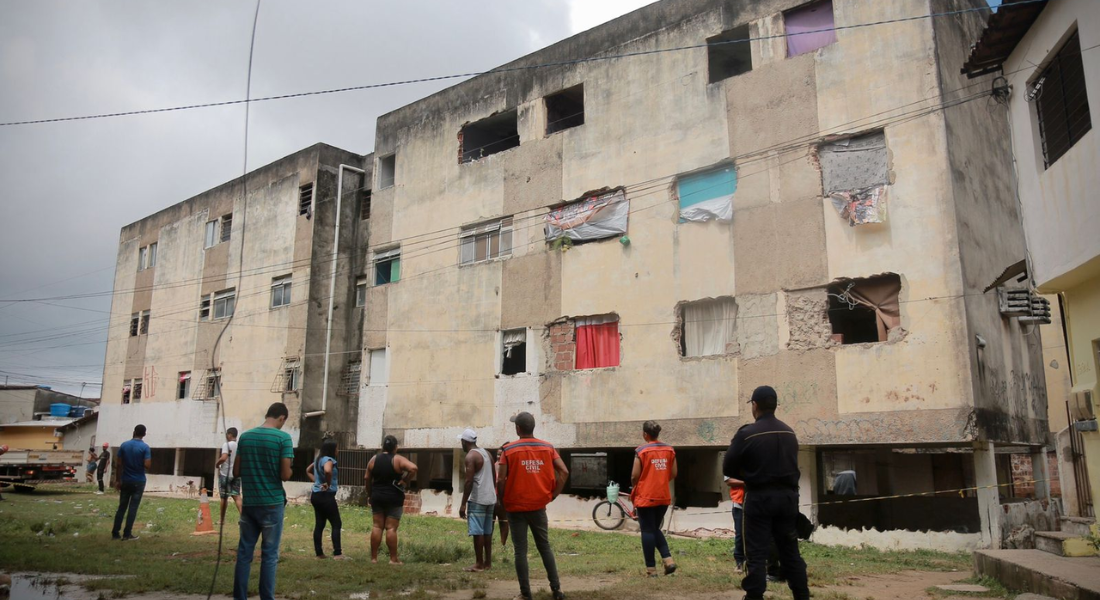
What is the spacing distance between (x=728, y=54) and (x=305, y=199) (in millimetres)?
15406

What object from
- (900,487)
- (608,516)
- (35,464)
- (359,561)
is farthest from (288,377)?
(900,487)

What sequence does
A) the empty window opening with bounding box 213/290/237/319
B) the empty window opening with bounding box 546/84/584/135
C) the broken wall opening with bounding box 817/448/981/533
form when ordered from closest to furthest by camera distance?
the broken wall opening with bounding box 817/448/981/533, the empty window opening with bounding box 546/84/584/135, the empty window opening with bounding box 213/290/237/319

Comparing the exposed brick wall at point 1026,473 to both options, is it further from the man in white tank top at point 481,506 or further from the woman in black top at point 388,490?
the woman in black top at point 388,490

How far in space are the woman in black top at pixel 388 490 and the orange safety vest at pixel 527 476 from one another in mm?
2646

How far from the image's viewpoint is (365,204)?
27500 millimetres

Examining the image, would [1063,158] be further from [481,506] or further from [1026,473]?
[1026,473]

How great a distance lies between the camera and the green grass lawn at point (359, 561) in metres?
7.90

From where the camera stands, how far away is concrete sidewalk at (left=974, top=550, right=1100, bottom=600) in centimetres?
672

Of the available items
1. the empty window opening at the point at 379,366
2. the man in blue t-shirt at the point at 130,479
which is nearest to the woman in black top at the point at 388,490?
the man in blue t-shirt at the point at 130,479

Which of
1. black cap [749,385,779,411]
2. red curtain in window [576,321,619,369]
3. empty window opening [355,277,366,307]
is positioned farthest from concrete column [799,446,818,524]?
empty window opening [355,277,366,307]

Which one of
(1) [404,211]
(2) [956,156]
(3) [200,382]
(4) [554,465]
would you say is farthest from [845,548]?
(3) [200,382]

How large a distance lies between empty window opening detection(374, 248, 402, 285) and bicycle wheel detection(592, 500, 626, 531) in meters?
9.52

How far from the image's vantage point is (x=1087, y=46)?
27.7 ft

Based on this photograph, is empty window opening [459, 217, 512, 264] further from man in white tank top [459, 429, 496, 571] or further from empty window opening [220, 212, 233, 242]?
empty window opening [220, 212, 233, 242]
